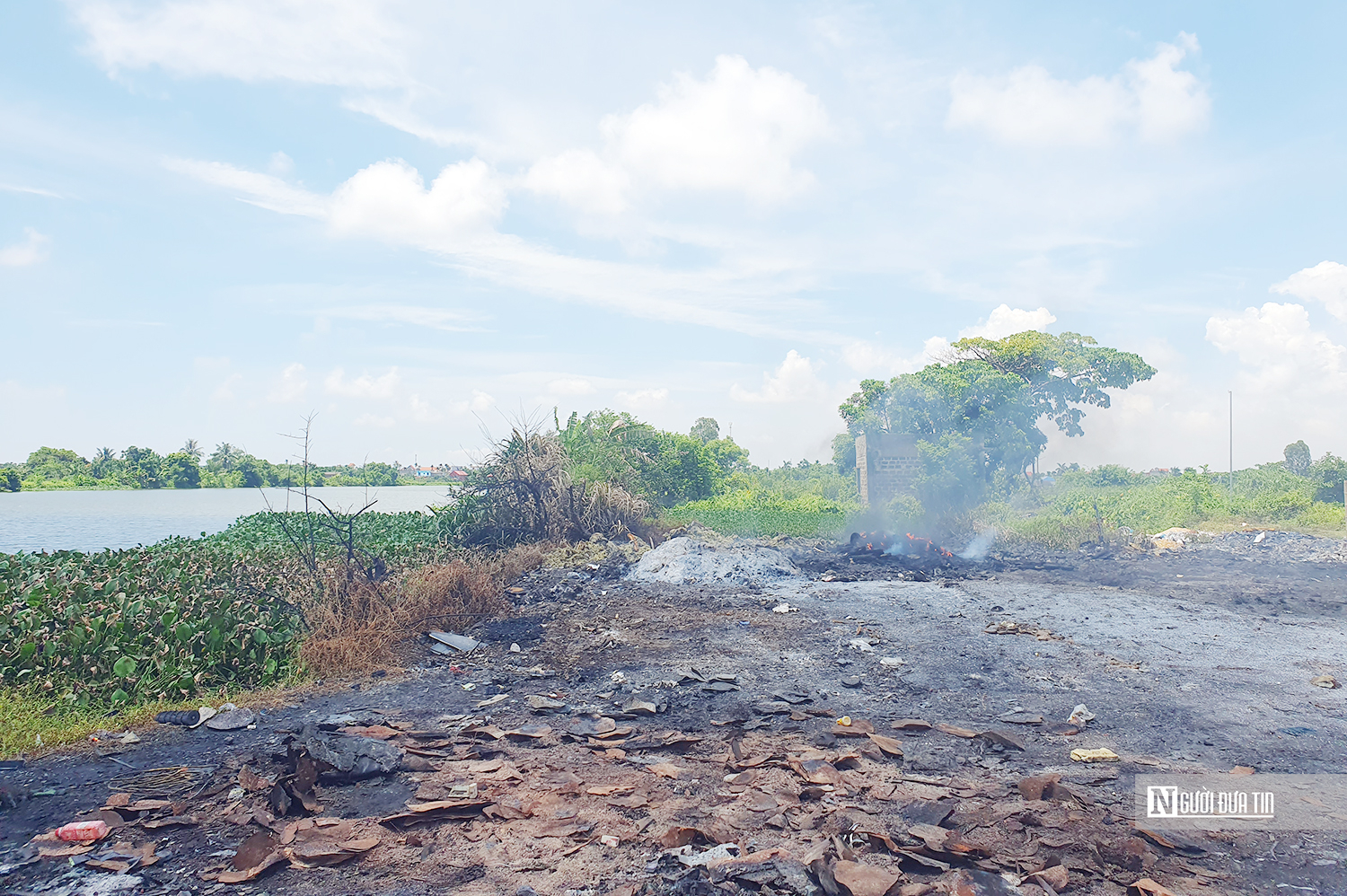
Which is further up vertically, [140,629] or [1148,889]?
[140,629]

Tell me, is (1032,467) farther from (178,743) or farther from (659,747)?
(178,743)

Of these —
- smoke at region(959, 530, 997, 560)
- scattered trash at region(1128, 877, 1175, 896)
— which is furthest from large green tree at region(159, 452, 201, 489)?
scattered trash at region(1128, 877, 1175, 896)

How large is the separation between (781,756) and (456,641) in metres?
4.55

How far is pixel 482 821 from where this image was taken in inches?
142

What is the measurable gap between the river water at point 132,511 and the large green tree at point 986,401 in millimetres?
14197

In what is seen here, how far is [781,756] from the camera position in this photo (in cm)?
444

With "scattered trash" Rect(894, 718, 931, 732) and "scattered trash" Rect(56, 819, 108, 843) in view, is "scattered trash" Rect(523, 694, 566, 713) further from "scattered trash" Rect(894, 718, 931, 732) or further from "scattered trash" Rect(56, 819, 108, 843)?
"scattered trash" Rect(56, 819, 108, 843)

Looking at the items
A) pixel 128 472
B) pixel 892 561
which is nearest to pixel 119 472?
pixel 128 472

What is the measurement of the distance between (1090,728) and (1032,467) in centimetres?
2214

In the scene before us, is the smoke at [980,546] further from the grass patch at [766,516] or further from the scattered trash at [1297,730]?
the scattered trash at [1297,730]

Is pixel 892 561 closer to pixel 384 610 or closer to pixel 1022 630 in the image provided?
pixel 1022 630

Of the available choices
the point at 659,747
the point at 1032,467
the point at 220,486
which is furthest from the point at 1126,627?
the point at 220,486

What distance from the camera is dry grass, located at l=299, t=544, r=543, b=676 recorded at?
6926 mm

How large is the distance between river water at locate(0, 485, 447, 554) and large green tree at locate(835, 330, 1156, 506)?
1420cm
